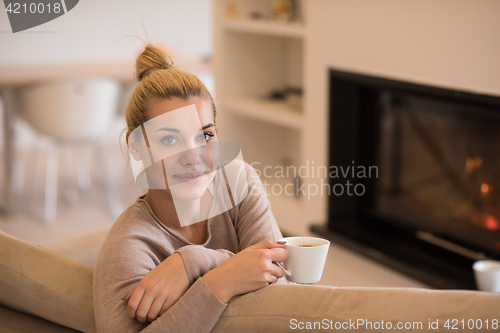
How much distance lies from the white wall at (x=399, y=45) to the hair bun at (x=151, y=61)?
1.02 meters

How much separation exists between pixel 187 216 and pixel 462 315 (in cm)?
53

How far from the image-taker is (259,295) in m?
0.67

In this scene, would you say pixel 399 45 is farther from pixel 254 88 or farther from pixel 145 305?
pixel 145 305

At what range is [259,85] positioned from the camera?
2.80 meters

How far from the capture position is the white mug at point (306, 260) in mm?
737

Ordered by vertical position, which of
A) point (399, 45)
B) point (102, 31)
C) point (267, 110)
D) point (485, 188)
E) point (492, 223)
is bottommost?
point (492, 223)

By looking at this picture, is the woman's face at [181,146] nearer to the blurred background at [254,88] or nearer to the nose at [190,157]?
the nose at [190,157]

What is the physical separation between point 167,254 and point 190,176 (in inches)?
5.7

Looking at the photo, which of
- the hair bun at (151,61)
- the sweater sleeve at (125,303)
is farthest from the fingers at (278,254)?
the hair bun at (151,61)

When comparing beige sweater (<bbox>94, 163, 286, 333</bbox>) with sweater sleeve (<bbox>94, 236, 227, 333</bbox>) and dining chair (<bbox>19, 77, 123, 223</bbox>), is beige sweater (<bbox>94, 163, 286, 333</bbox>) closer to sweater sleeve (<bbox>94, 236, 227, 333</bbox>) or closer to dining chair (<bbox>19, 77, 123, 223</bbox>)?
sweater sleeve (<bbox>94, 236, 227, 333</bbox>)

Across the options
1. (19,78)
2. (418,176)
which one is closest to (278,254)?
(418,176)

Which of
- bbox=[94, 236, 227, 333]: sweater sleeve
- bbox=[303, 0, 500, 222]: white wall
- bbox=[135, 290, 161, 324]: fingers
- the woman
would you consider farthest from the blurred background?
bbox=[135, 290, 161, 324]: fingers

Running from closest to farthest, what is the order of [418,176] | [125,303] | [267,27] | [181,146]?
[125,303] < [181,146] < [418,176] < [267,27]

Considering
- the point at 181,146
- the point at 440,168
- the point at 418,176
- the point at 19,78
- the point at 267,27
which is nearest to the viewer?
the point at 181,146
